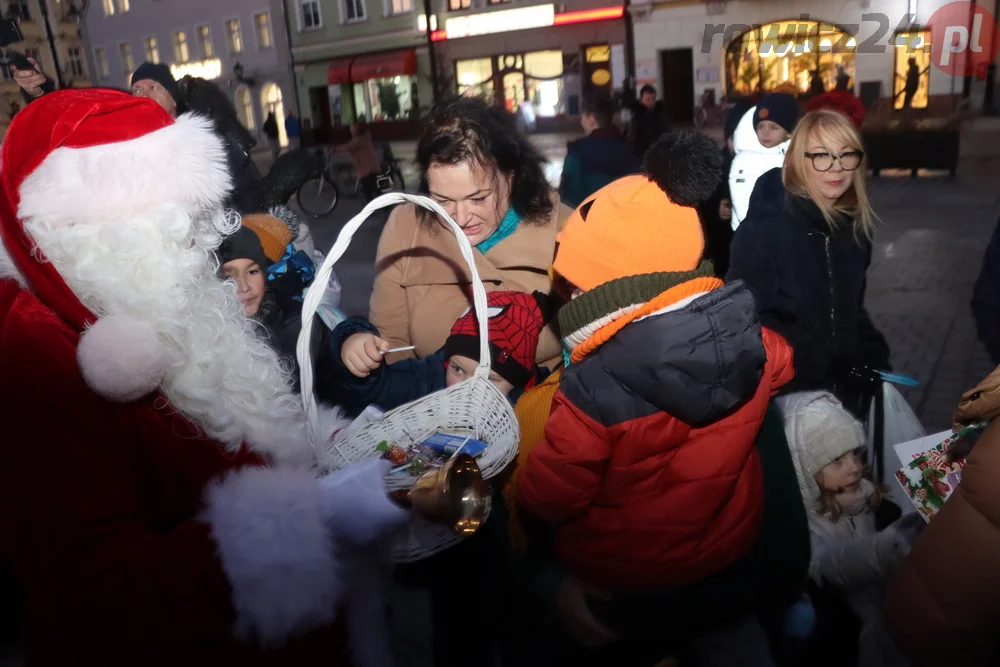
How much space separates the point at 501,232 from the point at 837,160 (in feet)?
4.76

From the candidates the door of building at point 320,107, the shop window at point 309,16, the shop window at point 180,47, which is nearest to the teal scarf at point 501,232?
the shop window at point 180,47

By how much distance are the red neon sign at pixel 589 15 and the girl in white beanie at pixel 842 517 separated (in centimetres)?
2102

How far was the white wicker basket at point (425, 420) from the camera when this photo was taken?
1.59 metres

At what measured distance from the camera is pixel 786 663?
230cm

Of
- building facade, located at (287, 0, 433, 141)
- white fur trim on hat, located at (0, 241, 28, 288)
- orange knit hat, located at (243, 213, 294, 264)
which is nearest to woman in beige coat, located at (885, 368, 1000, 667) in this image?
white fur trim on hat, located at (0, 241, 28, 288)

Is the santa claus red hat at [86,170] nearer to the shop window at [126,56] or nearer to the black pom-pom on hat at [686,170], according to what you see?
the black pom-pom on hat at [686,170]

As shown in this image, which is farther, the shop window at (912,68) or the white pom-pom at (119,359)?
the shop window at (912,68)

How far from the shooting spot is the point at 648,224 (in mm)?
1729

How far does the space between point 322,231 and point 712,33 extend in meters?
14.4

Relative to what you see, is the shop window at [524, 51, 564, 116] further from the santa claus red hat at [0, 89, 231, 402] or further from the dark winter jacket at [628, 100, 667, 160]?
the santa claus red hat at [0, 89, 231, 402]

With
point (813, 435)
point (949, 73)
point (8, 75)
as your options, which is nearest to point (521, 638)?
point (813, 435)

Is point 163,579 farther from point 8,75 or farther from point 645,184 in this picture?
point 8,75

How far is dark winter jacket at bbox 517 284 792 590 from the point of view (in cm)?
149

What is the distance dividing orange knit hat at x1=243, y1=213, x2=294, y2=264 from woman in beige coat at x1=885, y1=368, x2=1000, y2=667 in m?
2.17
